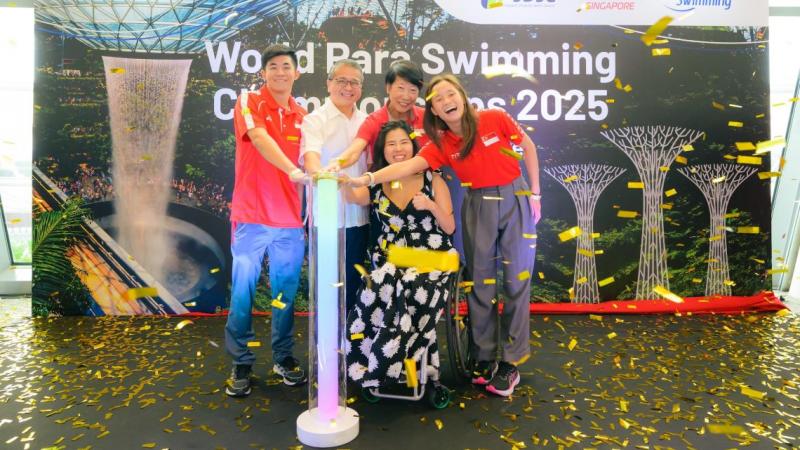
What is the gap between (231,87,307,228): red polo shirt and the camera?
2670mm

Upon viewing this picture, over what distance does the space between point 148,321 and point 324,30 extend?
274 cm

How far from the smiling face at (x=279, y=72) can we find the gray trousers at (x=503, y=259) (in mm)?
1166

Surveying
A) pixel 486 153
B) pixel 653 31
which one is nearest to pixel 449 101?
pixel 486 153

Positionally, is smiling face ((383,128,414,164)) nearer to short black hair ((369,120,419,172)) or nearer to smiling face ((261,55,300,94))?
short black hair ((369,120,419,172))

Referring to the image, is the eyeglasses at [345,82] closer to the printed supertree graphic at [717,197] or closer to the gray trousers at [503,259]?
the gray trousers at [503,259]

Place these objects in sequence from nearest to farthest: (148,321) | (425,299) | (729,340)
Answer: (425,299) < (729,340) < (148,321)

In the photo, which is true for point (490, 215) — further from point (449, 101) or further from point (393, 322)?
point (393, 322)

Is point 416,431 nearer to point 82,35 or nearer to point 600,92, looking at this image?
point 600,92

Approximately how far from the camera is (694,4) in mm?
4215

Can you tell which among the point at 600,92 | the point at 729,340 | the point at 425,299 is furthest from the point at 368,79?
the point at 729,340

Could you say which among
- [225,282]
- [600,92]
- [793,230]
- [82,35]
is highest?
[82,35]

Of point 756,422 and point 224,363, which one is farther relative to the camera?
point 224,363

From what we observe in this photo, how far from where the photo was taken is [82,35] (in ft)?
13.5

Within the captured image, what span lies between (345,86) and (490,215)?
1.05 meters
